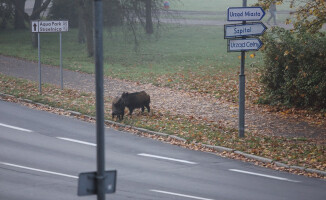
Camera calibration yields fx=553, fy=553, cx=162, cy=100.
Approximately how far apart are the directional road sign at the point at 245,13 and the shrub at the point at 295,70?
4.12 metres

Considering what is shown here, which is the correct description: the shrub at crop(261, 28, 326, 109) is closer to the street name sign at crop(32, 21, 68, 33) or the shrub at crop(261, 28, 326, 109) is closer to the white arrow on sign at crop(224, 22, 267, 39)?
the white arrow on sign at crop(224, 22, 267, 39)

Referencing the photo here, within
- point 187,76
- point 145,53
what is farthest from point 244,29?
point 145,53

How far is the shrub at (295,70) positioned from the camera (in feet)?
62.2

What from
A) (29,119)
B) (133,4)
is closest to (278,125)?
(29,119)

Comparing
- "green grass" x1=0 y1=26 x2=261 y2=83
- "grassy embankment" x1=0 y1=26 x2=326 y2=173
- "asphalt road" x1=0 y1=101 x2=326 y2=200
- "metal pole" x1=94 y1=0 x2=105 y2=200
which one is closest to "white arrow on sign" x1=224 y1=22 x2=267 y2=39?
"grassy embankment" x1=0 y1=26 x2=326 y2=173

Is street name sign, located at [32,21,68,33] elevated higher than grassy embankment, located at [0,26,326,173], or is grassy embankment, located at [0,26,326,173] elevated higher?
street name sign, located at [32,21,68,33]

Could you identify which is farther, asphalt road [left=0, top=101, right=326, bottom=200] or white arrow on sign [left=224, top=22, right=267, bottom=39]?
white arrow on sign [left=224, top=22, right=267, bottom=39]

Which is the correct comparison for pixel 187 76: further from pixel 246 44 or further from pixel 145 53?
pixel 246 44

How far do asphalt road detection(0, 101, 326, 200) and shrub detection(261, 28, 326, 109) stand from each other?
270 inches

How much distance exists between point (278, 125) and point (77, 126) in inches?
246

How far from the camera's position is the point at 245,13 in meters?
14.8

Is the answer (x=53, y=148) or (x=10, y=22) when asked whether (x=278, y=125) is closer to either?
(x=53, y=148)

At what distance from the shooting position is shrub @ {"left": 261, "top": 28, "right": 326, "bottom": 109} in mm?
18969

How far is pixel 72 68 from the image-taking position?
3008cm
